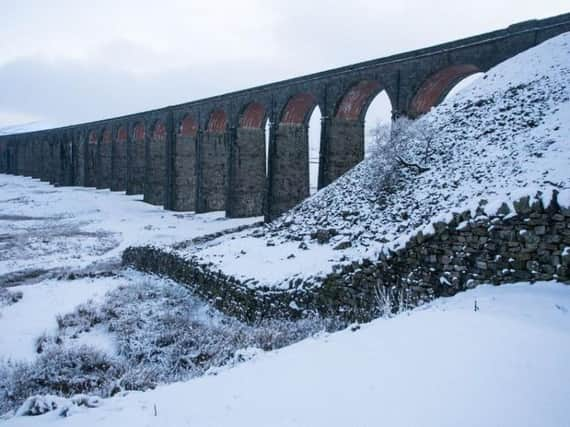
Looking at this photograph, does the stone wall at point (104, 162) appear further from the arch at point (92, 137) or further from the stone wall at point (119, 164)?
the stone wall at point (119, 164)

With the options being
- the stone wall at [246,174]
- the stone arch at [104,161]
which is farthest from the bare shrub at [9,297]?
the stone arch at [104,161]

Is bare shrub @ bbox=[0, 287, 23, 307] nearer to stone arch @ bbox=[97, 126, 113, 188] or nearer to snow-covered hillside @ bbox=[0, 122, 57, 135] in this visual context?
stone arch @ bbox=[97, 126, 113, 188]

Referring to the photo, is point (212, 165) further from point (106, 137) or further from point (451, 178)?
point (106, 137)

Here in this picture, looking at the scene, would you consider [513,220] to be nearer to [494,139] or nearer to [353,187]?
[494,139]

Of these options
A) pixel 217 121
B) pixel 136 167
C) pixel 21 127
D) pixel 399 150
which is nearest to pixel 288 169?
pixel 217 121

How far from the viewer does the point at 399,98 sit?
16.5 m

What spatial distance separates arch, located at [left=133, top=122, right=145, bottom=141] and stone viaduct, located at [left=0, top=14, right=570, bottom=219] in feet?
0.32

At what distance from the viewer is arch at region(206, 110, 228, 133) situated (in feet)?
92.9

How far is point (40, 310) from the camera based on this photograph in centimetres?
985

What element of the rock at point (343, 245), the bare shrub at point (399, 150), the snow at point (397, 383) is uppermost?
the bare shrub at point (399, 150)

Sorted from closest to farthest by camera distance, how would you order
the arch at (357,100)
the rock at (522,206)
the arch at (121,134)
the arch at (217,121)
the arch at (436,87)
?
1. the rock at (522,206)
2. the arch at (436,87)
3. the arch at (357,100)
4. the arch at (217,121)
5. the arch at (121,134)

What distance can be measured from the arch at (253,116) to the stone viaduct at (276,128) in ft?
0.21

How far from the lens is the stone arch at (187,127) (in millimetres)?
31720

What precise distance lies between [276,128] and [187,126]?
42.3 feet
